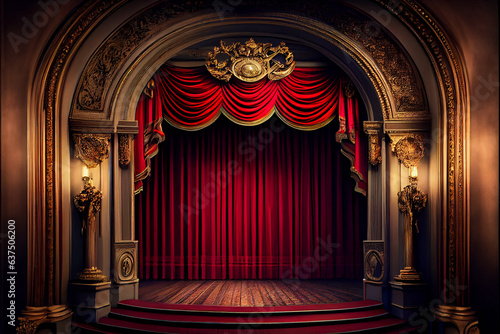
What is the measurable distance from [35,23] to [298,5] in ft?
9.26

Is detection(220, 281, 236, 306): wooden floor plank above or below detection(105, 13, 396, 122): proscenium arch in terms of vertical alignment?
below

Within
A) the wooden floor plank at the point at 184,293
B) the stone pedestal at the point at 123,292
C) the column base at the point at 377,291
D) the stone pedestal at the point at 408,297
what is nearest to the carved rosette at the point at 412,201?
the stone pedestal at the point at 408,297

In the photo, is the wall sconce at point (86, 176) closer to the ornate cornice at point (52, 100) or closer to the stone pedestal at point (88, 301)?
the ornate cornice at point (52, 100)

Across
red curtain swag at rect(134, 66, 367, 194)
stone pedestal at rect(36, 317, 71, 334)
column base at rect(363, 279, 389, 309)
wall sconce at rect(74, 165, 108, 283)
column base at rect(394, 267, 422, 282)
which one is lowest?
stone pedestal at rect(36, 317, 71, 334)

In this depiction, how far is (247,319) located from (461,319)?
2.13 meters

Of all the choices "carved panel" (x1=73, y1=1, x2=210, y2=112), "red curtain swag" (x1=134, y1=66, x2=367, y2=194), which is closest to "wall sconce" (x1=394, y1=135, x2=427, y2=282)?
"red curtain swag" (x1=134, y1=66, x2=367, y2=194)

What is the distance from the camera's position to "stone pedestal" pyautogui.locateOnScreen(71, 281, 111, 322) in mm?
4781

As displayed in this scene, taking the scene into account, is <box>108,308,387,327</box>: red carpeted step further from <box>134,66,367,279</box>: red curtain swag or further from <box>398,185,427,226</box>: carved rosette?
<box>134,66,367,279</box>: red curtain swag

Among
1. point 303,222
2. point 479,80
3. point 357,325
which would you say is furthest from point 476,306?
point 303,222

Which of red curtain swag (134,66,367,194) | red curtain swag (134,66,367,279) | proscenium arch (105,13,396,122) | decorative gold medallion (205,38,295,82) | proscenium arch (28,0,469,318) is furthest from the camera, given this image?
red curtain swag (134,66,367,279)

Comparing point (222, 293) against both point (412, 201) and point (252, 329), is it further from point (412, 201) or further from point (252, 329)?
point (412, 201)

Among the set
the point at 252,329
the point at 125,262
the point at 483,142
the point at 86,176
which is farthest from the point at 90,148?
the point at 483,142

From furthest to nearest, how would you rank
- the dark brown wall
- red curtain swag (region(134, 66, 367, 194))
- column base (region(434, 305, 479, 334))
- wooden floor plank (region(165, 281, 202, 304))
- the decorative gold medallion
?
red curtain swag (region(134, 66, 367, 194)), the decorative gold medallion, wooden floor plank (region(165, 281, 202, 304)), column base (region(434, 305, 479, 334)), the dark brown wall

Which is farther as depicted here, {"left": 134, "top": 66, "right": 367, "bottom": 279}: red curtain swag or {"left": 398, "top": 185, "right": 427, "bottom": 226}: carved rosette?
{"left": 134, "top": 66, "right": 367, "bottom": 279}: red curtain swag
